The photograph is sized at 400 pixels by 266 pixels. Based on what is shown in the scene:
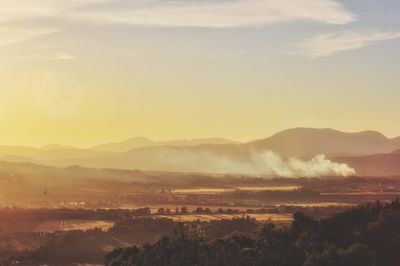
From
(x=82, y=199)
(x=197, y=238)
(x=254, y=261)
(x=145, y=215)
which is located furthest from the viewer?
(x=82, y=199)

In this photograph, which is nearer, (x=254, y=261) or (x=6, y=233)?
(x=254, y=261)

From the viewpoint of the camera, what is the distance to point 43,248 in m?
69.9

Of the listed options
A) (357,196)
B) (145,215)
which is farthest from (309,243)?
(357,196)

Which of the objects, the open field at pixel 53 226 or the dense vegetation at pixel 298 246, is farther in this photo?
the open field at pixel 53 226

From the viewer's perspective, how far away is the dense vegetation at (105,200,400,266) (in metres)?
35.9

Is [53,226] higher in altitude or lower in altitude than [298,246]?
lower

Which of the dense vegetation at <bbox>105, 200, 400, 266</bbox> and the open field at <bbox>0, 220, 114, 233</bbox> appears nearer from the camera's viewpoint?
the dense vegetation at <bbox>105, 200, 400, 266</bbox>

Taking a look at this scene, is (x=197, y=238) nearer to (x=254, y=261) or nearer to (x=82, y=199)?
(x=254, y=261)

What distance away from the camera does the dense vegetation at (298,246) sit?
35.9 metres

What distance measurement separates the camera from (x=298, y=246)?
127ft

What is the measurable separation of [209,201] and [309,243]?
105 metres

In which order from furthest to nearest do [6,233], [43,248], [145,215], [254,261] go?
[145,215]
[6,233]
[43,248]
[254,261]

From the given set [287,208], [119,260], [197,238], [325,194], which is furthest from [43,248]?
[325,194]

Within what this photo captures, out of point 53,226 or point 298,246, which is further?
A: point 53,226
